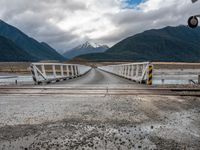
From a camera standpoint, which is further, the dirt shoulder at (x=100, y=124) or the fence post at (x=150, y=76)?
the fence post at (x=150, y=76)

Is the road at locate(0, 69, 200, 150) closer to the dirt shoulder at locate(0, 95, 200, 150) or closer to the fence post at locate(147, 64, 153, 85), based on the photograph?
the dirt shoulder at locate(0, 95, 200, 150)

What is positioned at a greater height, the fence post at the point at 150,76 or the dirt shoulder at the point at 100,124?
the fence post at the point at 150,76

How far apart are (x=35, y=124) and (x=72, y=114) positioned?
3.15ft

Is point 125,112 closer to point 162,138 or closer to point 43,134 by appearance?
point 162,138

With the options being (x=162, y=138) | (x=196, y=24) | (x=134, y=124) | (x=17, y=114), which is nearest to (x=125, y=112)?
(x=134, y=124)

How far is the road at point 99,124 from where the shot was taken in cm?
345

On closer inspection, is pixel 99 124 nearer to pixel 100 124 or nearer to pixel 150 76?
pixel 100 124

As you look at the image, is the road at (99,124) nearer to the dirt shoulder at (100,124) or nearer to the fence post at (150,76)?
the dirt shoulder at (100,124)

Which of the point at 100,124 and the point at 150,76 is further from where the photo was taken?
the point at 150,76

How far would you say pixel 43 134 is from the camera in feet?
12.4

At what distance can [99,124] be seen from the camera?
4297 millimetres

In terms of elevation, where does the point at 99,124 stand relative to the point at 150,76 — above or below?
below

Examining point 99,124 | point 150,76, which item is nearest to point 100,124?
point 99,124

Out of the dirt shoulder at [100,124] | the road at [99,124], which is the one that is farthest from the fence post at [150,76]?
the dirt shoulder at [100,124]
